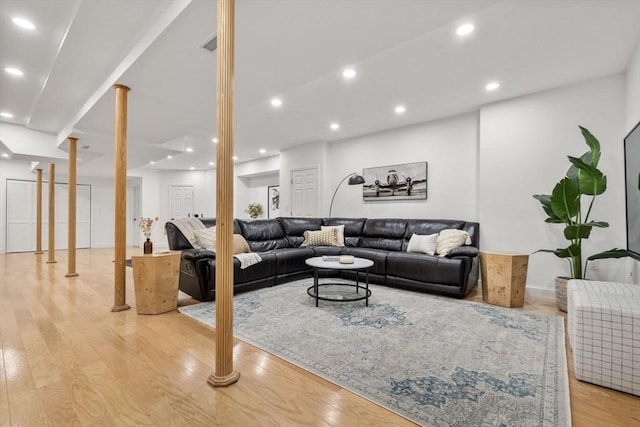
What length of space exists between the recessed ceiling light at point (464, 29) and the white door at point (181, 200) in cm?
926

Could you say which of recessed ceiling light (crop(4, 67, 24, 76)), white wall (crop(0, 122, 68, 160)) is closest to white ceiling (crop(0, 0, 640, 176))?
recessed ceiling light (crop(4, 67, 24, 76))

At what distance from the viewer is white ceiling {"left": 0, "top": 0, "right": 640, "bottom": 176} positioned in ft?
6.93

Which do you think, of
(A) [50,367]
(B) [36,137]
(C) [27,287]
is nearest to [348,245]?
(A) [50,367]

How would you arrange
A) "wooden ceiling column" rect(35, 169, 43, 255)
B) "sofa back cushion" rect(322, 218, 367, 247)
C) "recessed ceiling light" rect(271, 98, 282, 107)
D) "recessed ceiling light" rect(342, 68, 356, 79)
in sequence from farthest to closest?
"wooden ceiling column" rect(35, 169, 43, 255) → "sofa back cushion" rect(322, 218, 367, 247) → "recessed ceiling light" rect(271, 98, 282, 107) → "recessed ceiling light" rect(342, 68, 356, 79)

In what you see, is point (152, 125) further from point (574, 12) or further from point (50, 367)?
point (574, 12)

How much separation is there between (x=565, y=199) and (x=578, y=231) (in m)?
0.36

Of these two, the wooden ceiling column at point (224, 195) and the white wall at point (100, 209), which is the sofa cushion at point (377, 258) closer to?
the wooden ceiling column at point (224, 195)

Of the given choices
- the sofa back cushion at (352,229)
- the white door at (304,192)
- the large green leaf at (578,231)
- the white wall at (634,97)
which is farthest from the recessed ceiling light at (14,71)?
the white wall at (634,97)

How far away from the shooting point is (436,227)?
169 inches

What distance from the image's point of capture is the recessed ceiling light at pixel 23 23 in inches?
95.9

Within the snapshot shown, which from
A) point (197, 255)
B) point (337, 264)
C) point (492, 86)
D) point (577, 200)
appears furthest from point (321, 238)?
point (577, 200)

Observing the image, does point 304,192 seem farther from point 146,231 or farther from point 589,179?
point 589,179

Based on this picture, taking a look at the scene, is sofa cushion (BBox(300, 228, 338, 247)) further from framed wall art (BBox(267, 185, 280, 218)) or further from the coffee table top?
framed wall art (BBox(267, 185, 280, 218))

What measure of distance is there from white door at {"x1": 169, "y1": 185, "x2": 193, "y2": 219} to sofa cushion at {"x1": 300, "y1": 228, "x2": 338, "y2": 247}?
6.36 meters
